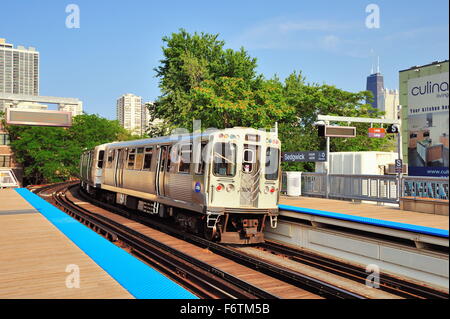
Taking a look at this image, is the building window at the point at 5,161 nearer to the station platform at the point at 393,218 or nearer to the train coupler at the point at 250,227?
the station platform at the point at 393,218

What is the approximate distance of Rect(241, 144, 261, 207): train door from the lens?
1207cm

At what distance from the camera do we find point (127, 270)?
7.00m

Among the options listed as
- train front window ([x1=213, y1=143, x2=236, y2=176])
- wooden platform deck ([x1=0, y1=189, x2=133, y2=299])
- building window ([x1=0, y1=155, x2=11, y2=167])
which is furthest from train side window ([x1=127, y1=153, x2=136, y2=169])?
building window ([x1=0, y1=155, x2=11, y2=167])

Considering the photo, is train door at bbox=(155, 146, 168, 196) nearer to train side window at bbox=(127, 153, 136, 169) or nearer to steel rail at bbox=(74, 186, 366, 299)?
steel rail at bbox=(74, 186, 366, 299)

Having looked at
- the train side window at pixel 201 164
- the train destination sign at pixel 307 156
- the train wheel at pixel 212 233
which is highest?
the train destination sign at pixel 307 156

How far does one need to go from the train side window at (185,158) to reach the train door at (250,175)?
1792mm

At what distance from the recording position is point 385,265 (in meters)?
9.99

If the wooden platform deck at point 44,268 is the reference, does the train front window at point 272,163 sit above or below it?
above

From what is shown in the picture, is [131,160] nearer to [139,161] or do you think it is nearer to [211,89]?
[139,161]

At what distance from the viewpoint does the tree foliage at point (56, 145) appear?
58.0 meters

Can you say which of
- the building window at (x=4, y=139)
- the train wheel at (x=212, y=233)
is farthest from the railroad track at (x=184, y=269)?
the building window at (x=4, y=139)
